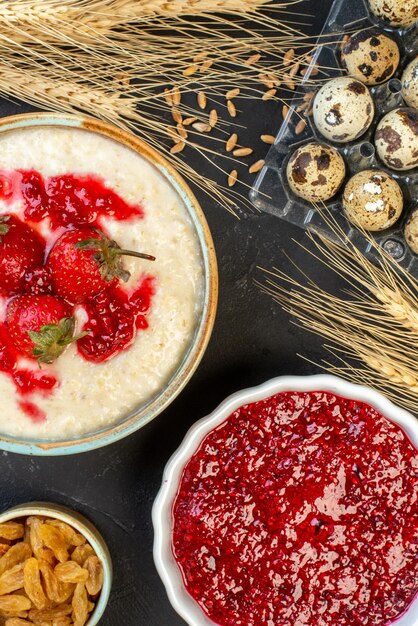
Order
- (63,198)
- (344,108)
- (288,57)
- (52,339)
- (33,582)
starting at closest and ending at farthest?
(52,339) → (63,198) → (344,108) → (33,582) → (288,57)

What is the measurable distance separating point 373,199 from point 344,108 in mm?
219

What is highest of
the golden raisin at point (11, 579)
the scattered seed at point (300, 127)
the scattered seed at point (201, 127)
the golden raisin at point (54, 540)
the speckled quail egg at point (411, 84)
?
the speckled quail egg at point (411, 84)

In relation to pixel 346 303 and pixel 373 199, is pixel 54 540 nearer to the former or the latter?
pixel 346 303

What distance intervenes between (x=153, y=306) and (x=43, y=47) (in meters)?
0.72

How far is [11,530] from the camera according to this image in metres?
1.94

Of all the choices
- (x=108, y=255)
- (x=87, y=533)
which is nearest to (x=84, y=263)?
(x=108, y=255)

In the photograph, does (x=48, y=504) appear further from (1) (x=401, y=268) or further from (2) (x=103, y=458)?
(1) (x=401, y=268)

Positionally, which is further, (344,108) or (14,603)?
(14,603)

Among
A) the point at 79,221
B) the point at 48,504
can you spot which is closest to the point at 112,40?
the point at 79,221

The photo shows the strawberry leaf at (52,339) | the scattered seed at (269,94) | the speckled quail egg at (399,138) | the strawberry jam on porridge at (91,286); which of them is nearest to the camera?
the strawberry leaf at (52,339)

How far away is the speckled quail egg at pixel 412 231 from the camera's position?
5.98 ft

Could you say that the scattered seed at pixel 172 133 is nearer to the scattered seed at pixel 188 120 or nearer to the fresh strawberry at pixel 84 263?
the scattered seed at pixel 188 120

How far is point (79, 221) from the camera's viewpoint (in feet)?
5.54

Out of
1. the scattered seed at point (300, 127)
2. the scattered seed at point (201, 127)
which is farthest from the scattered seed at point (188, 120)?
the scattered seed at point (300, 127)
